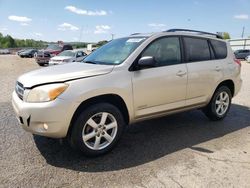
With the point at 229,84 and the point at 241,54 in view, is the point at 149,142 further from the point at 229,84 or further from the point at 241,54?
the point at 241,54

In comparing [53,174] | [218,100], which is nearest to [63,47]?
[218,100]

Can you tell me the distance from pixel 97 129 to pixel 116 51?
4.83ft

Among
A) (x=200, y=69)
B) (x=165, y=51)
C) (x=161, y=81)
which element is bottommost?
(x=161, y=81)

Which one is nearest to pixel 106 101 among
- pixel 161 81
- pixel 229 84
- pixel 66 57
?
pixel 161 81

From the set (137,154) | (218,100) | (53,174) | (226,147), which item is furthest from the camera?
(218,100)

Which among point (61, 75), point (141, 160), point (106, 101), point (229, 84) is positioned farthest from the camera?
point (229, 84)

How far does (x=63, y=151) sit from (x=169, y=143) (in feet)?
5.63

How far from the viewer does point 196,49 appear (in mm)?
4832

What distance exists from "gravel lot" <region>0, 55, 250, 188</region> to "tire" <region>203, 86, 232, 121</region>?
0.39 m

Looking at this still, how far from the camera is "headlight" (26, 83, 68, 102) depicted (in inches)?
125

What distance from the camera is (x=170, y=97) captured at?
4.30 meters

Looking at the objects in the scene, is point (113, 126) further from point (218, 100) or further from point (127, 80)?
point (218, 100)

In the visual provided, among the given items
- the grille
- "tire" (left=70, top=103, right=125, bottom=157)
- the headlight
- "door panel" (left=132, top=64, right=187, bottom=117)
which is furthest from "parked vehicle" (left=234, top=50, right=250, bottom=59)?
the headlight

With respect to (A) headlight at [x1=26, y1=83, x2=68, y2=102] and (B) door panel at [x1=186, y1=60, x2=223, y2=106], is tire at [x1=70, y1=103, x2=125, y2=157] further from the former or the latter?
(B) door panel at [x1=186, y1=60, x2=223, y2=106]
